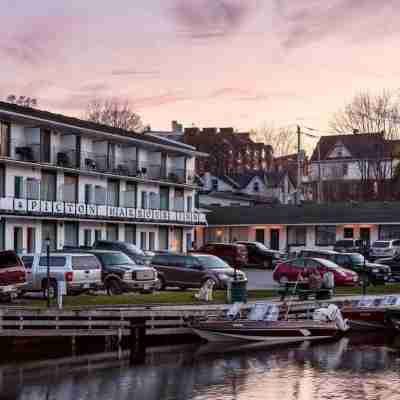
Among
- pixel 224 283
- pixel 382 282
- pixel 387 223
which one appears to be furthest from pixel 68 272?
pixel 387 223

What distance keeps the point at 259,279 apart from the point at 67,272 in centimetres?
1725

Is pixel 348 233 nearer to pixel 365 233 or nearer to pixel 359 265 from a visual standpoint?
pixel 365 233

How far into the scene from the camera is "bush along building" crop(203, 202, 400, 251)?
73188mm

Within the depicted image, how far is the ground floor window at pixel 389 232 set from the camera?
7256 centimetres

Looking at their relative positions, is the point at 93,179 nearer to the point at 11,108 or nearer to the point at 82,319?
the point at 11,108

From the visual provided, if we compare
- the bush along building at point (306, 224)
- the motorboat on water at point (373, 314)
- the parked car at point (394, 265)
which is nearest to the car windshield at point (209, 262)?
the motorboat on water at point (373, 314)

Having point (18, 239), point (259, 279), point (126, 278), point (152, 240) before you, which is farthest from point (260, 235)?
point (126, 278)

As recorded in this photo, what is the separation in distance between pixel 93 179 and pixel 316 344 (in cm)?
3452

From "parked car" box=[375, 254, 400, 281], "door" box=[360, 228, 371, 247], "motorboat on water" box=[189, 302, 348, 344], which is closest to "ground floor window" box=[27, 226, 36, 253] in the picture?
"parked car" box=[375, 254, 400, 281]

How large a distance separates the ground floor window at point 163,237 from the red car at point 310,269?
1082 inches

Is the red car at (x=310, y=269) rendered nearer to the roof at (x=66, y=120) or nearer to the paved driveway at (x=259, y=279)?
the paved driveway at (x=259, y=279)

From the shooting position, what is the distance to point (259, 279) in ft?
167

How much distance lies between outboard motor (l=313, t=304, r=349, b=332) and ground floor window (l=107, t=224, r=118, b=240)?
33.3 meters

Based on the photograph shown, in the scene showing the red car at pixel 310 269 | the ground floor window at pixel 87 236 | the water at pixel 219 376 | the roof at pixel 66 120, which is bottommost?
the water at pixel 219 376
